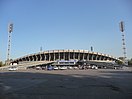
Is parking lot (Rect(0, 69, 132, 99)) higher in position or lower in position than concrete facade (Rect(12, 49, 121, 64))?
lower

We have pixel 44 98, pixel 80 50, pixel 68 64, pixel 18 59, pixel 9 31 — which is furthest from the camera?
pixel 18 59

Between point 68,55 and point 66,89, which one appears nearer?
point 66,89

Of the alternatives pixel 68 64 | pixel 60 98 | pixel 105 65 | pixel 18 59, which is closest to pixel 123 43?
pixel 105 65

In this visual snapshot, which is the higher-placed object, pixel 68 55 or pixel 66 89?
pixel 68 55

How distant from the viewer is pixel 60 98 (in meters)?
8.95

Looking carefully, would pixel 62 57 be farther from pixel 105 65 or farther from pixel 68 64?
pixel 105 65

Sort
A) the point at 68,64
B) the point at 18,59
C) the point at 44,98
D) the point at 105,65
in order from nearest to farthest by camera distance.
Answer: the point at 44,98
the point at 105,65
the point at 68,64
the point at 18,59

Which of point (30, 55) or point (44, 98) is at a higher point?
point (30, 55)

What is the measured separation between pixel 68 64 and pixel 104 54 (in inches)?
1087

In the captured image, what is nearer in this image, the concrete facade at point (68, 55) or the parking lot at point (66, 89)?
the parking lot at point (66, 89)

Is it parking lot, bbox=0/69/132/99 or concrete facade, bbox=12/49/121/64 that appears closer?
parking lot, bbox=0/69/132/99

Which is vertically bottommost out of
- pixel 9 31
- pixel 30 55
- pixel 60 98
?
pixel 60 98

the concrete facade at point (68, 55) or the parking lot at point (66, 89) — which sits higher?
the concrete facade at point (68, 55)

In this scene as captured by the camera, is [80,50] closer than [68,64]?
No
